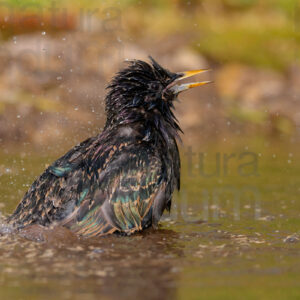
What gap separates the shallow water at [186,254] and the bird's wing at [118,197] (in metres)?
0.14

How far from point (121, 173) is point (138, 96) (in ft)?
3.04

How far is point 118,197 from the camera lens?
22.2 feet

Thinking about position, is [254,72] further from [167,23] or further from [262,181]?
[262,181]

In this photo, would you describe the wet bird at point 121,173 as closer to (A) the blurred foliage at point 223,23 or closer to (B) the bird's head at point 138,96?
(B) the bird's head at point 138,96

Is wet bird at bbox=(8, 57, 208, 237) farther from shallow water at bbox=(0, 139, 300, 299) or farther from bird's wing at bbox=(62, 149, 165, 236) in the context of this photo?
shallow water at bbox=(0, 139, 300, 299)

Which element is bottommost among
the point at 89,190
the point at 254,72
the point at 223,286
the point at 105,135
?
the point at 223,286

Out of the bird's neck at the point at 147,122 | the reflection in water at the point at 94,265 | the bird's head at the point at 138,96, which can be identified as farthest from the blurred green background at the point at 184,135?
the bird's head at the point at 138,96

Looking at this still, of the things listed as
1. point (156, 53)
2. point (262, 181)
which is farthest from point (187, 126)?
point (262, 181)

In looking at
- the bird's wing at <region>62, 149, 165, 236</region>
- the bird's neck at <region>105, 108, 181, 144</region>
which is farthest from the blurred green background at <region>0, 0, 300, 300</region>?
the bird's neck at <region>105, 108, 181, 144</region>

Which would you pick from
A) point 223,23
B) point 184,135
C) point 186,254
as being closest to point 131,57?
point 184,135

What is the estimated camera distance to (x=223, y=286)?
532 cm

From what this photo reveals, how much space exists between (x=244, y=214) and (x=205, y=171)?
9.84 ft

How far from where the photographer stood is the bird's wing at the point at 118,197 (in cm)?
673

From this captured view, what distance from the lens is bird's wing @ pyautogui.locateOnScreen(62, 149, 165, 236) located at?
6727 millimetres
